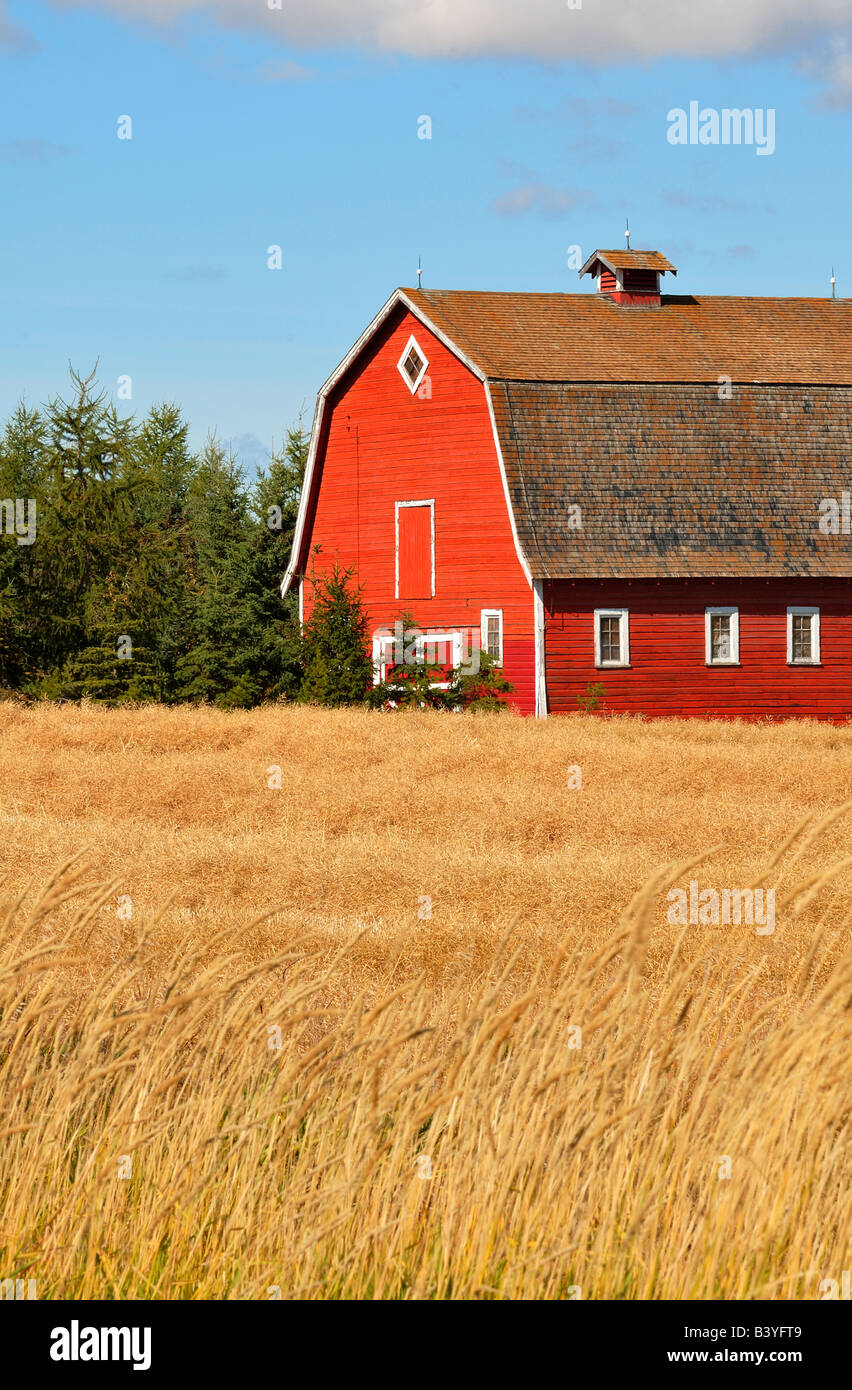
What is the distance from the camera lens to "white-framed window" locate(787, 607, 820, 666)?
3225cm

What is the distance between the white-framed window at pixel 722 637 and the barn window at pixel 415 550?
590cm

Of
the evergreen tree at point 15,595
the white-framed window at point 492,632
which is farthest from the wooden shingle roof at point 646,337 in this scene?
the evergreen tree at point 15,595

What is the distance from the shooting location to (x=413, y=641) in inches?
1228

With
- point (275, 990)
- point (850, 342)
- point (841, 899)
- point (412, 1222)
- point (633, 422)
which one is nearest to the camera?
point (412, 1222)

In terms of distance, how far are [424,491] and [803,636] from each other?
8700 millimetres

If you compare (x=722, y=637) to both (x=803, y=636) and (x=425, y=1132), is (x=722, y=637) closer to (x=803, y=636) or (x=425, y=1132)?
(x=803, y=636)

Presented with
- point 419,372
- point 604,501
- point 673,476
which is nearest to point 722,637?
point 673,476

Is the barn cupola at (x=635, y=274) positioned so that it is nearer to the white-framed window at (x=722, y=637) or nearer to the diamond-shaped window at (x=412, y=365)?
the diamond-shaped window at (x=412, y=365)

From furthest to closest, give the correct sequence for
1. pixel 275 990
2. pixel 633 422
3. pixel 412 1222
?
pixel 633 422 → pixel 275 990 → pixel 412 1222

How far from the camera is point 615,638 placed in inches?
1228

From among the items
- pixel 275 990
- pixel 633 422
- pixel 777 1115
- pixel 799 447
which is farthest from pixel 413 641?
pixel 777 1115

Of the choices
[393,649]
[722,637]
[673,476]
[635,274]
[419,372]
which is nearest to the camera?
[673,476]
